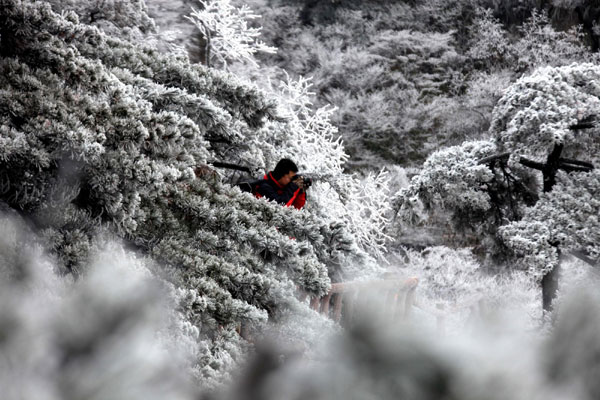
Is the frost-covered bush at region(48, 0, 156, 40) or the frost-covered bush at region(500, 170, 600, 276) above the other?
the frost-covered bush at region(48, 0, 156, 40)

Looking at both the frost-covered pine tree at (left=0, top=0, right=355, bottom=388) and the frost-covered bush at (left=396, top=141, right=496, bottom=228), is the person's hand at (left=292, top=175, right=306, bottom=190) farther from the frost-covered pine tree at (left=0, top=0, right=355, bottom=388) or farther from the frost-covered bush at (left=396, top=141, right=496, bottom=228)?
the frost-covered bush at (left=396, top=141, right=496, bottom=228)

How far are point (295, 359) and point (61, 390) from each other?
0.54 ft

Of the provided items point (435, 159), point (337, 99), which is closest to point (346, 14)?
point (337, 99)

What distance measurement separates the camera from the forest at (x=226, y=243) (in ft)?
1.22

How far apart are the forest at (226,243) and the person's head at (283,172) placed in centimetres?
10

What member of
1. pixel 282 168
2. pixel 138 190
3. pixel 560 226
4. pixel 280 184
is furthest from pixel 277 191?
pixel 560 226

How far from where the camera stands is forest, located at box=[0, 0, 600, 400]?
0.37 meters

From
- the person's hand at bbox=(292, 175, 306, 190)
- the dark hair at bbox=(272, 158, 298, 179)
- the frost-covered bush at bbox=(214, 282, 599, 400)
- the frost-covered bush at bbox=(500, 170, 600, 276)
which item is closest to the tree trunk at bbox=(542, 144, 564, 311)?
the frost-covered bush at bbox=(500, 170, 600, 276)

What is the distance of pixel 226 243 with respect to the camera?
317cm

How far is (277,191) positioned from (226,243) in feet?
5.99

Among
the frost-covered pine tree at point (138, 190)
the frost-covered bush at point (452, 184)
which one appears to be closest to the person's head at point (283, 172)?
the frost-covered pine tree at point (138, 190)

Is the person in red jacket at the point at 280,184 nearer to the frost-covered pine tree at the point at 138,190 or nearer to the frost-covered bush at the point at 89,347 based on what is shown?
the frost-covered pine tree at the point at 138,190

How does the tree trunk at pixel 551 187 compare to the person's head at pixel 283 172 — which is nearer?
the person's head at pixel 283 172

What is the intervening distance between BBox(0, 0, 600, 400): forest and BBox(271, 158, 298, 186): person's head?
10 cm
